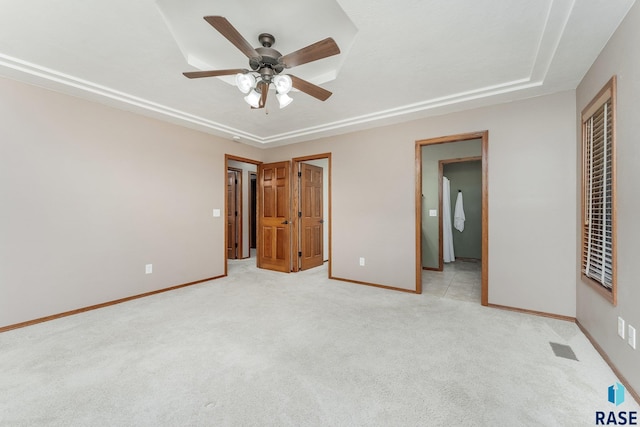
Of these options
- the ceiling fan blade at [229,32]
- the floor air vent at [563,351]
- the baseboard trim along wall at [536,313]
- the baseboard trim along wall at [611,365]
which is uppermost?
the ceiling fan blade at [229,32]

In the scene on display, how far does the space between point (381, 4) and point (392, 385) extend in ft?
8.03

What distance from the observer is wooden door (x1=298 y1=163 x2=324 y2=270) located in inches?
202

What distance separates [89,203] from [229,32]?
279cm

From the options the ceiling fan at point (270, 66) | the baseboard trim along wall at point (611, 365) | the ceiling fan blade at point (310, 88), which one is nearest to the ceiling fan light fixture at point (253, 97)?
the ceiling fan at point (270, 66)

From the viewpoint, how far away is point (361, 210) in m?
4.25

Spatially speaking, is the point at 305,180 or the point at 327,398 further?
the point at 305,180

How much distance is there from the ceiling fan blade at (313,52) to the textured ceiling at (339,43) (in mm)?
272

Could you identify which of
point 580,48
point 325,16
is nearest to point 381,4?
point 325,16

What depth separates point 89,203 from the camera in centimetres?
314

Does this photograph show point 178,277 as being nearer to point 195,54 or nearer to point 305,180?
point 305,180

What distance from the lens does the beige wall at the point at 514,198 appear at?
2842 millimetres

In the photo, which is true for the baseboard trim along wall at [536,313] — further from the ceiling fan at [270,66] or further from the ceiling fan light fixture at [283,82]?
the ceiling fan light fixture at [283,82]

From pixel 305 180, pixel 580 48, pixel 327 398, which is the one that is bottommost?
pixel 327 398

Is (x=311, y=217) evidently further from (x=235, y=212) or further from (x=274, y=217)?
(x=235, y=212)
